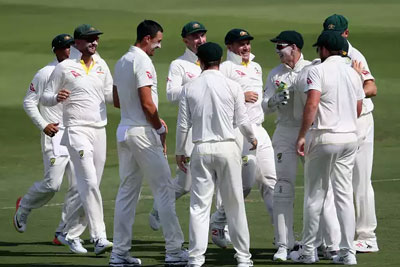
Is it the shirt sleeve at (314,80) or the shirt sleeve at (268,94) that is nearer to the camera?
the shirt sleeve at (314,80)

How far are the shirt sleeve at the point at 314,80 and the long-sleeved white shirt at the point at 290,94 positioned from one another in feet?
1.75

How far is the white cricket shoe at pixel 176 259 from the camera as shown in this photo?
11430 mm

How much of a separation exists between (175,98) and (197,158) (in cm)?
216

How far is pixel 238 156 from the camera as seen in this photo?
11086 mm

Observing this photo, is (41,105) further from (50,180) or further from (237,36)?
(237,36)

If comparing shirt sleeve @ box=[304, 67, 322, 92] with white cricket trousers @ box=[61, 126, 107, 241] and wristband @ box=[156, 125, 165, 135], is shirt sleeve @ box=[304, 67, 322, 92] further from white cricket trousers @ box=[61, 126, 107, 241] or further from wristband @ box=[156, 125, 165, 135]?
white cricket trousers @ box=[61, 126, 107, 241]

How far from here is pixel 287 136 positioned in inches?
467

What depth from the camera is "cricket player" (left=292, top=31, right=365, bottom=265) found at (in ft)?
36.9

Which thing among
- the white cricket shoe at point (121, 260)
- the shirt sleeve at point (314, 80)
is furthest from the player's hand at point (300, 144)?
the white cricket shoe at point (121, 260)

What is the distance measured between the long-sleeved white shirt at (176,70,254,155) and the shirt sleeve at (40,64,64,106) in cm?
202

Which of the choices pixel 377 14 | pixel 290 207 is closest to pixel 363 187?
pixel 290 207

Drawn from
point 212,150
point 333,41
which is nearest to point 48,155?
point 212,150

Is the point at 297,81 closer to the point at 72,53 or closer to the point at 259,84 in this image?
the point at 259,84

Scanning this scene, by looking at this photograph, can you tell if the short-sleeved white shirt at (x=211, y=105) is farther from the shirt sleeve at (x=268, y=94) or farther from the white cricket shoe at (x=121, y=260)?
the white cricket shoe at (x=121, y=260)
